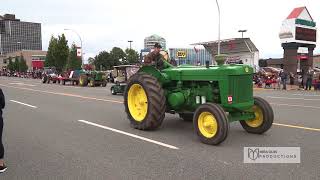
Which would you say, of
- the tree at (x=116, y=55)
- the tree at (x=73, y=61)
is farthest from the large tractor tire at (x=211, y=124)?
the tree at (x=116, y=55)

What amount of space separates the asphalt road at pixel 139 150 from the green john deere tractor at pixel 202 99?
28cm

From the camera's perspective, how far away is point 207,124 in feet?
27.1

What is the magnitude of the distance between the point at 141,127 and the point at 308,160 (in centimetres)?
412

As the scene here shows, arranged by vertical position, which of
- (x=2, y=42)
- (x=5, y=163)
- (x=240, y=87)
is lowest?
(x=5, y=163)

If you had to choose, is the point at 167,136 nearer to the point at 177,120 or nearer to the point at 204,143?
the point at 204,143

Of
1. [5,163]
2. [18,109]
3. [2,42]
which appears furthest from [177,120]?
[2,42]

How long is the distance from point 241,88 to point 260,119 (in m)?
1.07

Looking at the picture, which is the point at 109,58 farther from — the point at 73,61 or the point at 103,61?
the point at 73,61

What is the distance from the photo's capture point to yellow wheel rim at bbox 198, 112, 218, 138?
8.15 meters

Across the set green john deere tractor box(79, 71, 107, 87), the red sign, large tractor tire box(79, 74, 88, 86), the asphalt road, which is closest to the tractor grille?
the asphalt road

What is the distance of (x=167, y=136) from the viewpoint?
9.17m
